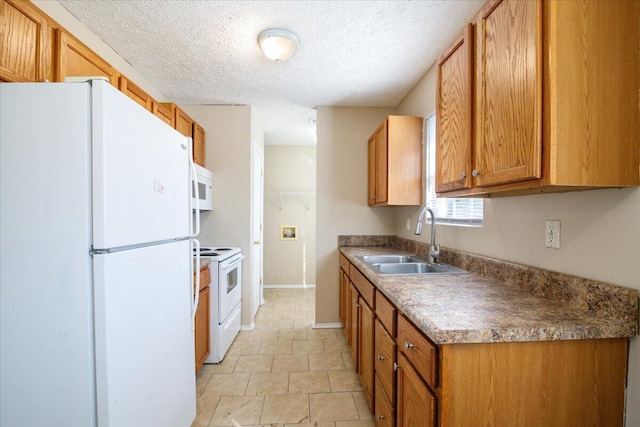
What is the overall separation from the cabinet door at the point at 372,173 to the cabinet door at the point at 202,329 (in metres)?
1.85

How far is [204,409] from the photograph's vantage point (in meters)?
1.87

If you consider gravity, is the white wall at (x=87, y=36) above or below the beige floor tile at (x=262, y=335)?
above

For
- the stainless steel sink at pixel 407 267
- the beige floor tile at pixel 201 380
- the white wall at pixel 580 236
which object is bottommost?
the beige floor tile at pixel 201 380

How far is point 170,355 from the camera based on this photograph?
1.44 meters

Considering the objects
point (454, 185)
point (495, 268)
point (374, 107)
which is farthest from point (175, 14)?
point (495, 268)

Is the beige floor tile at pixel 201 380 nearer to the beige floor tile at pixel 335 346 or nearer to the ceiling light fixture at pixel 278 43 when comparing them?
the beige floor tile at pixel 335 346

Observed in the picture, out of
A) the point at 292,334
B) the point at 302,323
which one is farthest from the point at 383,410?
the point at 302,323

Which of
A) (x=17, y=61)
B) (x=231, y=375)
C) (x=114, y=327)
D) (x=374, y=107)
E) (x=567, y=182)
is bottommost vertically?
(x=231, y=375)

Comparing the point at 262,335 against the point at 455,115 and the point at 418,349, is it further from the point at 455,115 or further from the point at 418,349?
the point at 455,115

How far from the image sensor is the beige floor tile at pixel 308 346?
2.68 metres

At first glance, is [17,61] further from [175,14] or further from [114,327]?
[114,327]

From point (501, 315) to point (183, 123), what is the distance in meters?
2.90

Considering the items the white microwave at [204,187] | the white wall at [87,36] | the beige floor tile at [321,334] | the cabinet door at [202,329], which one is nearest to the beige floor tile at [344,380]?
the beige floor tile at [321,334]

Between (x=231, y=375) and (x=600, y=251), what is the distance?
8.04ft
